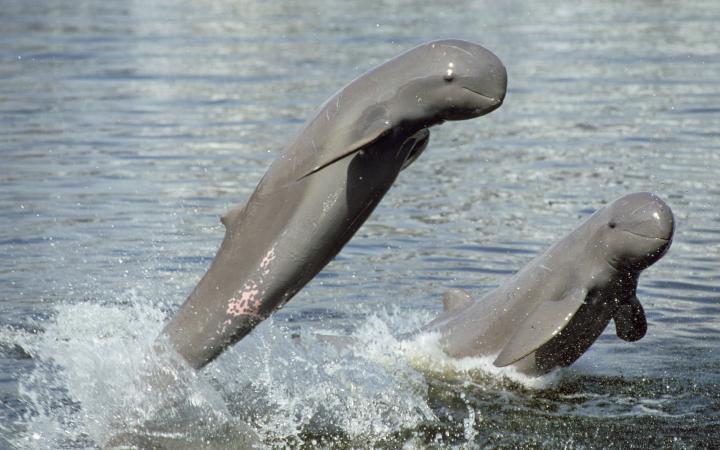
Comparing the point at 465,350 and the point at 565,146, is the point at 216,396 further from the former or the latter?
the point at 565,146

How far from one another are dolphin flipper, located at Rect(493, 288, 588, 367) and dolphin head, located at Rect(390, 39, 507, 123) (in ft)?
6.16

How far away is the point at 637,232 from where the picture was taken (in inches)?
367

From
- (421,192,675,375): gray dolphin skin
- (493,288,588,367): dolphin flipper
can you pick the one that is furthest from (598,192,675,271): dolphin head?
(493,288,588,367): dolphin flipper

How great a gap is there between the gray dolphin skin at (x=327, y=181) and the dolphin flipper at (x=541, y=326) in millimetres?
1577

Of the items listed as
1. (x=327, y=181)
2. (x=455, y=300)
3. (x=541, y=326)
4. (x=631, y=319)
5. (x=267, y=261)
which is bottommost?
(x=455, y=300)

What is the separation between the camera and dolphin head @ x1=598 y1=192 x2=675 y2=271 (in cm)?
927

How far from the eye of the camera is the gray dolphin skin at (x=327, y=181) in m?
7.99

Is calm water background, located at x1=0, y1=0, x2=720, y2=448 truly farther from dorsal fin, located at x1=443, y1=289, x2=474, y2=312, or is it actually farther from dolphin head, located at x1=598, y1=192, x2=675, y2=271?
dolphin head, located at x1=598, y1=192, x2=675, y2=271

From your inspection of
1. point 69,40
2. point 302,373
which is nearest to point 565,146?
point 302,373

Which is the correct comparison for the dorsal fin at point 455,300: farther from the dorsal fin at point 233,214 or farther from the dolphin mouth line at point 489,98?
the dolphin mouth line at point 489,98

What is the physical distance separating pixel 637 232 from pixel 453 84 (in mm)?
2205

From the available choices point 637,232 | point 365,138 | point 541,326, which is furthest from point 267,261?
point 637,232

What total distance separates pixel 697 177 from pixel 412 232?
167 inches

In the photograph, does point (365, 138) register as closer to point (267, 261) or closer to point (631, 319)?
point (267, 261)
